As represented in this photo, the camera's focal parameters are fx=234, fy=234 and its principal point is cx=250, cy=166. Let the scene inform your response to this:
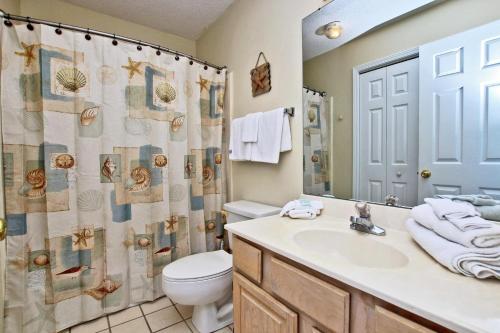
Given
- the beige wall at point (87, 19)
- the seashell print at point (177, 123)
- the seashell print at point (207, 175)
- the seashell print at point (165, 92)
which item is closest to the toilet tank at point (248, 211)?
the seashell print at point (207, 175)

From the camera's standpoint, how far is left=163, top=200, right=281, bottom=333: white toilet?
135cm

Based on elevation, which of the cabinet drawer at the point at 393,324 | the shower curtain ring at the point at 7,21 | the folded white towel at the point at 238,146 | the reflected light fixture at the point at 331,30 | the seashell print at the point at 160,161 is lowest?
the cabinet drawer at the point at 393,324

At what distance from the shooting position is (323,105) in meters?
1.38

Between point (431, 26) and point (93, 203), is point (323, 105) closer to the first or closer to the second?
point (431, 26)

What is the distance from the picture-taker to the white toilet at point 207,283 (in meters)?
1.35

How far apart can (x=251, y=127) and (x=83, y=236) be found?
1327 mm

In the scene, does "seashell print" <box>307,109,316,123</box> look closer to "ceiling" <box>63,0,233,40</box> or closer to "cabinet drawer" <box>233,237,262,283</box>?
"cabinet drawer" <box>233,237,262,283</box>

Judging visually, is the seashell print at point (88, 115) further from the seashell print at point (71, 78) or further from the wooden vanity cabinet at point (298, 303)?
the wooden vanity cabinet at point (298, 303)

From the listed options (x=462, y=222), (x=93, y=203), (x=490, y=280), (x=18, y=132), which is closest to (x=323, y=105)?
(x=462, y=222)

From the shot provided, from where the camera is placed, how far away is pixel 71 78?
1.45m

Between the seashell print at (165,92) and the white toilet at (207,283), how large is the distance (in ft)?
3.16

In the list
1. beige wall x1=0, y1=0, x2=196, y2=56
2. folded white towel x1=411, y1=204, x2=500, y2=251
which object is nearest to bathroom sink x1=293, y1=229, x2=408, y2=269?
folded white towel x1=411, y1=204, x2=500, y2=251

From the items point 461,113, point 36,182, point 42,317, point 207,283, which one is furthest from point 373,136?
point 42,317

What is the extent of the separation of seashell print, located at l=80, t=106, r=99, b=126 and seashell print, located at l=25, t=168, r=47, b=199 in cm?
37
